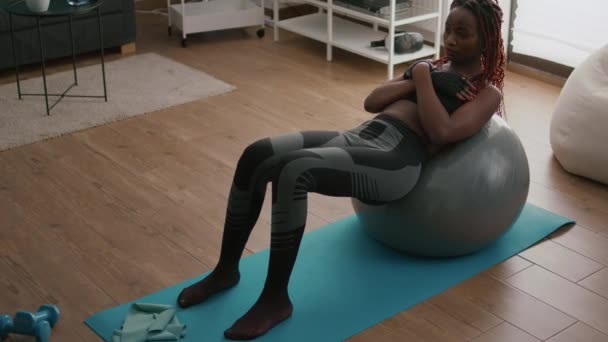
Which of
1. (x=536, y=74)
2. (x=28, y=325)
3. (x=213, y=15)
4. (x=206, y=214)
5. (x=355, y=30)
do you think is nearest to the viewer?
(x=28, y=325)

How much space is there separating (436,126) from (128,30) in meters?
2.69

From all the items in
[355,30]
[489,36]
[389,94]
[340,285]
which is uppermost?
[489,36]

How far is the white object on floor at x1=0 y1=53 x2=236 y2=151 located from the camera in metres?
3.74

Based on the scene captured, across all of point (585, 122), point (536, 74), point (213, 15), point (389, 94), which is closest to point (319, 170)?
point (389, 94)

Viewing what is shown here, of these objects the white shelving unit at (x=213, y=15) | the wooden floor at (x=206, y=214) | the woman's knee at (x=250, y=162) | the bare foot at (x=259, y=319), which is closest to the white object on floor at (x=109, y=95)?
the wooden floor at (x=206, y=214)

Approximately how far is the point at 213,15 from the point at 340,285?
106 inches

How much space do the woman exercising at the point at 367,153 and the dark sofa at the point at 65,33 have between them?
2.28 m

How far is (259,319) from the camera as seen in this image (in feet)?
7.55

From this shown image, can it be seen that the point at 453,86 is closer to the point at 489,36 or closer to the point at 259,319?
the point at 489,36

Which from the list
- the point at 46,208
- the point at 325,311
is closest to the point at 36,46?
the point at 46,208

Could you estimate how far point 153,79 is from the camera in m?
4.34

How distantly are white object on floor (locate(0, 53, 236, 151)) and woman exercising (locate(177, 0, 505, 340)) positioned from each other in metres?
1.56

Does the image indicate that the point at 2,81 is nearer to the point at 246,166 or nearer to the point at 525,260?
the point at 246,166

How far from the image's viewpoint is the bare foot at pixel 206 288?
7.99 feet
